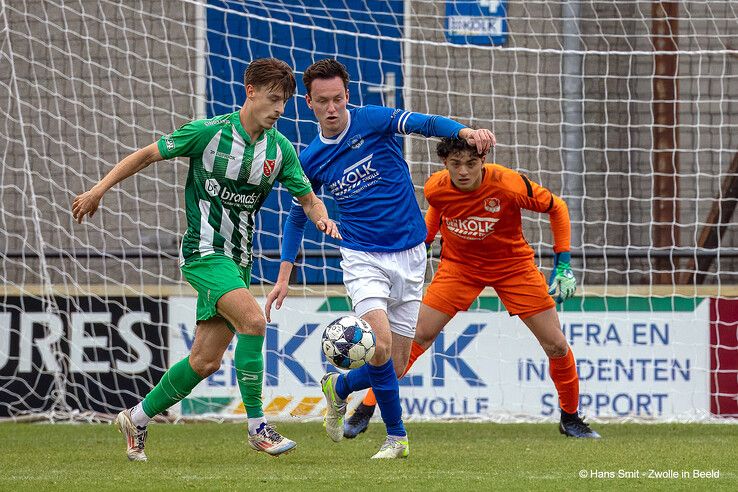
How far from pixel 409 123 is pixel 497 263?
1.65 metres

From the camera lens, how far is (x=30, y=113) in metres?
9.87

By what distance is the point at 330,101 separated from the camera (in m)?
6.03

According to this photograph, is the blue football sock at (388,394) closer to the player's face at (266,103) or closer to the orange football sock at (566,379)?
the player's face at (266,103)

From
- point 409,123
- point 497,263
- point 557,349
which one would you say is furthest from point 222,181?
point 557,349

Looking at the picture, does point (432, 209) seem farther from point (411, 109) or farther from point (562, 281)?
point (411, 109)

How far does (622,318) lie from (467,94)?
2.24 m

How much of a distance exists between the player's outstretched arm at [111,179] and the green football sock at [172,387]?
91cm

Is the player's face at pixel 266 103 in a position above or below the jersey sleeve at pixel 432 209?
above

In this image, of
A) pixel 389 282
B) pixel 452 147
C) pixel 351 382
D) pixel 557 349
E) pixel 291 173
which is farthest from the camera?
pixel 557 349

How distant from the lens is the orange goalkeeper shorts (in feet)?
23.9

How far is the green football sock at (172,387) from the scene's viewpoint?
19.3 ft

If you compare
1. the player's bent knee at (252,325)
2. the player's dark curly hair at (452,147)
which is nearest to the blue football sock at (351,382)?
the player's bent knee at (252,325)

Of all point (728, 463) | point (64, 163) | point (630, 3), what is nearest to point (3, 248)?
point (64, 163)

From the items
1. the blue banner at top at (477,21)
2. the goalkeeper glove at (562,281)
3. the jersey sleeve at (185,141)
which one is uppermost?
the blue banner at top at (477,21)
